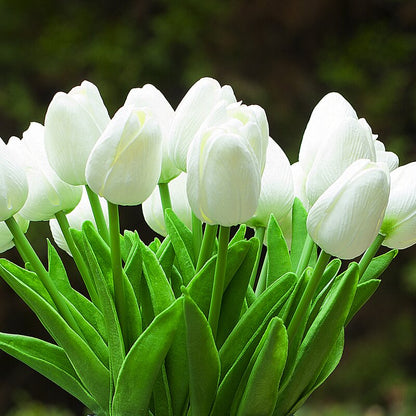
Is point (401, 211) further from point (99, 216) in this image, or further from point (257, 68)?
point (257, 68)

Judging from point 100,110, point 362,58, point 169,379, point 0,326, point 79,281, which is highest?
point 362,58

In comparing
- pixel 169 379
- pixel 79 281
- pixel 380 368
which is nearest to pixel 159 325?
pixel 169 379

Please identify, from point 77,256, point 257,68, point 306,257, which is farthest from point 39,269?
→ point 257,68

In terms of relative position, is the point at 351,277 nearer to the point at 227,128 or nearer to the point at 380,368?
the point at 227,128

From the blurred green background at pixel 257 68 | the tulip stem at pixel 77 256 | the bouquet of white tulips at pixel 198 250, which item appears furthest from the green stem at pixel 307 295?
the blurred green background at pixel 257 68

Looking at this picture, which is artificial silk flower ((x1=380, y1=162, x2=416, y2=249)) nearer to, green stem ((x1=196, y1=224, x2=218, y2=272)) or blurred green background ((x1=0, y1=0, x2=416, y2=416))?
green stem ((x1=196, y1=224, x2=218, y2=272))

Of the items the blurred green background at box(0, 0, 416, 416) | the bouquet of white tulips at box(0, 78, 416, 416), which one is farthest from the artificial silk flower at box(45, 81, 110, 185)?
the blurred green background at box(0, 0, 416, 416)
